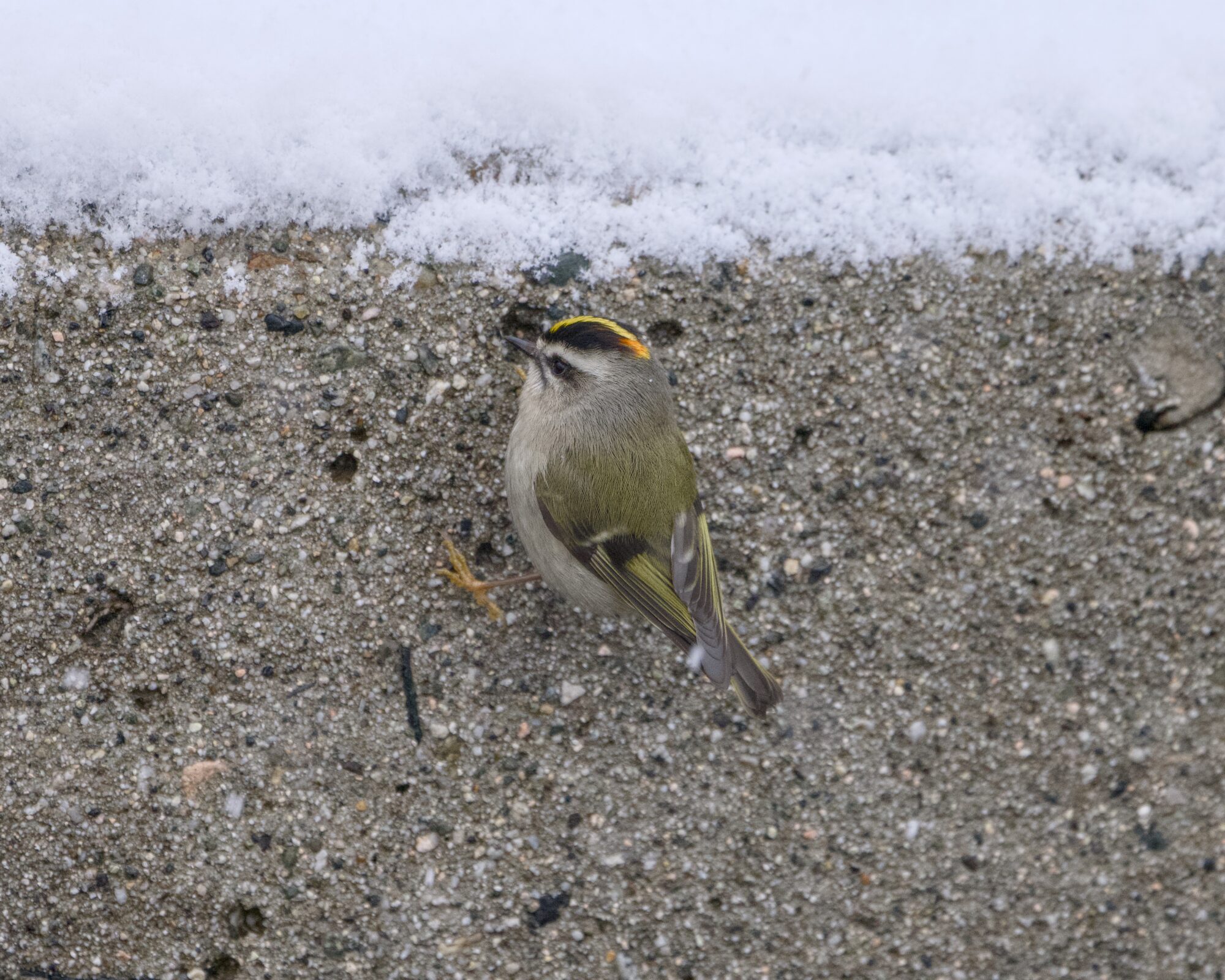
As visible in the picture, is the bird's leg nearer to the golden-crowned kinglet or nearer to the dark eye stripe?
the golden-crowned kinglet

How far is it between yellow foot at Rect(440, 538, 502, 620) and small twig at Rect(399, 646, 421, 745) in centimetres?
30

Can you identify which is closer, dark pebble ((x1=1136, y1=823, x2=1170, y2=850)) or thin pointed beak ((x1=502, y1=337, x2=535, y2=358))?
thin pointed beak ((x1=502, y1=337, x2=535, y2=358))

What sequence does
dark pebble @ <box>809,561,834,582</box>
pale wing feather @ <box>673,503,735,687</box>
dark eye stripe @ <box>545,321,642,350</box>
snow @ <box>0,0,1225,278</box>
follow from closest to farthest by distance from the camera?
1. dark eye stripe @ <box>545,321,642,350</box>
2. pale wing feather @ <box>673,503,735,687</box>
3. snow @ <box>0,0,1225,278</box>
4. dark pebble @ <box>809,561,834,582</box>

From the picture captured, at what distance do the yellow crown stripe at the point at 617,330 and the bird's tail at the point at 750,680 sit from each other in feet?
3.32

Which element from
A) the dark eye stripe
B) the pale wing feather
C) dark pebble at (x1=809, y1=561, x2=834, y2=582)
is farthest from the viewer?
dark pebble at (x1=809, y1=561, x2=834, y2=582)

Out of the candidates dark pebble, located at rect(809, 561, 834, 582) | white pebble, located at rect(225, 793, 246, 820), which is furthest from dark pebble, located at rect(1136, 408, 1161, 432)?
white pebble, located at rect(225, 793, 246, 820)

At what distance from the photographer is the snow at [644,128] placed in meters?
3.04

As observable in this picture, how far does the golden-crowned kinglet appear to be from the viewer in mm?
2811

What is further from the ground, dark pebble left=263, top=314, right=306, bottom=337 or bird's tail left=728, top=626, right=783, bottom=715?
dark pebble left=263, top=314, right=306, bottom=337

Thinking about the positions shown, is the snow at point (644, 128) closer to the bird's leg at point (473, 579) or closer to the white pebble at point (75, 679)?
the bird's leg at point (473, 579)

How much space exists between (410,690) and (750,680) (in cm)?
120

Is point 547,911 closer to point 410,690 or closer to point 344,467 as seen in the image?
point 410,690

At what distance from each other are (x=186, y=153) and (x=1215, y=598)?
13.0 ft

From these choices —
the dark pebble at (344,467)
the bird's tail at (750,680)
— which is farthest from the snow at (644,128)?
the bird's tail at (750,680)
